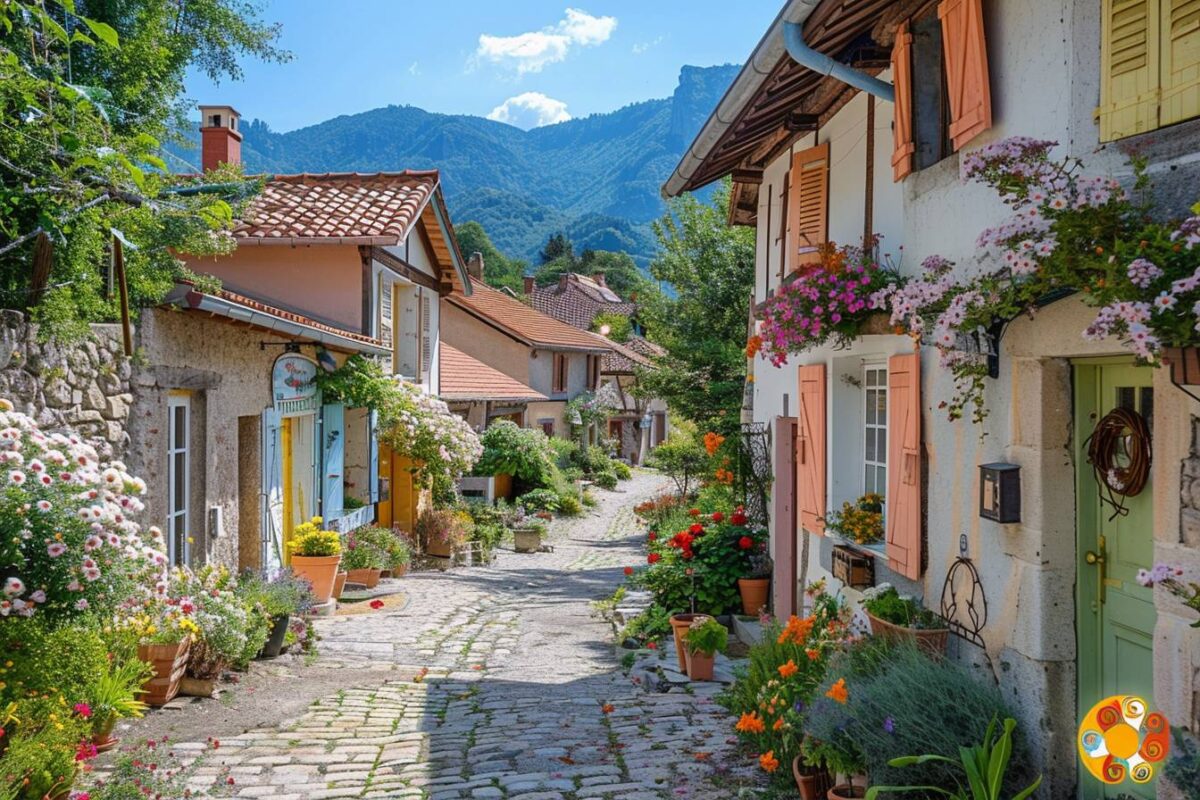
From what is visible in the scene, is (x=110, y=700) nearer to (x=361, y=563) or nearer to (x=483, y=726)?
(x=483, y=726)

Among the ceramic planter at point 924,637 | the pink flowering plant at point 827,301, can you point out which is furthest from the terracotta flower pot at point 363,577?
the ceramic planter at point 924,637

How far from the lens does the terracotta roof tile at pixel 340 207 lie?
12195 millimetres

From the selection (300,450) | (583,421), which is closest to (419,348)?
(300,450)

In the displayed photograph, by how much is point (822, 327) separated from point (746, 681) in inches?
89.4

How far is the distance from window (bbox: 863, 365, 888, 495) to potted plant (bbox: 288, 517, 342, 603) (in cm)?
585

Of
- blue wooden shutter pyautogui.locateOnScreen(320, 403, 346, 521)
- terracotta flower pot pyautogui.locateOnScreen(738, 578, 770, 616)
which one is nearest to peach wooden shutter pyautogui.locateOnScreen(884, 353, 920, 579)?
terracotta flower pot pyautogui.locateOnScreen(738, 578, 770, 616)

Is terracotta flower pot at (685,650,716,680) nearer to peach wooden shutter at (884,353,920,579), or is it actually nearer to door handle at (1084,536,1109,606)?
peach wooden shutter at (884,353,920,579)

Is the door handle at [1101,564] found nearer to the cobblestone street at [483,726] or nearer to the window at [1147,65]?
the window at [1147,65]

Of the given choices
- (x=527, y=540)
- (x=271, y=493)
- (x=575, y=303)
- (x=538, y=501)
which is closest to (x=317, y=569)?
(x=271, y=493)

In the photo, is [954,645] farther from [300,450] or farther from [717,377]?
[717,377]

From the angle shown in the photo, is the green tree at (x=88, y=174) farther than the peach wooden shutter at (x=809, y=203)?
No

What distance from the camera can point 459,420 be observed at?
14656mm

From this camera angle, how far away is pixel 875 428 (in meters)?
7.04

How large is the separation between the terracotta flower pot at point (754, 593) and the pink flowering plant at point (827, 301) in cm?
381
